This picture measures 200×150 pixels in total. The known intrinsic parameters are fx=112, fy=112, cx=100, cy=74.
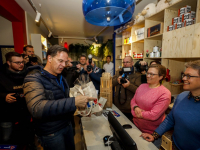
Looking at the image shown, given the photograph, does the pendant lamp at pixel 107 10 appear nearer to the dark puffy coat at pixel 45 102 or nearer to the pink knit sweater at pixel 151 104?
the dark puffy coat at pixel 45 102

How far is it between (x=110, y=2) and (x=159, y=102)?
110 cm

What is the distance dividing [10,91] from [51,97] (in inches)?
41.7

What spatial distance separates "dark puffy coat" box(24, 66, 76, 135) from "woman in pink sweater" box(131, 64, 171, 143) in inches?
32.1

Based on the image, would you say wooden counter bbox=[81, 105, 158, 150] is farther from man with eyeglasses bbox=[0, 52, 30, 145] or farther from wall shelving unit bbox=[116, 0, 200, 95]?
wall shelving unit bbox=[116, 0, 200, 95]

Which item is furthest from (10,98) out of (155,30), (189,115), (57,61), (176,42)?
(155,30)

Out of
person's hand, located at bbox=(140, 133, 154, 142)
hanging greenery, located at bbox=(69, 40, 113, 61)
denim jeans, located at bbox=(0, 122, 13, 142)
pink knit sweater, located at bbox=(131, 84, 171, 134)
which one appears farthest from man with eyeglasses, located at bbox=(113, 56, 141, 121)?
hanging greenery, located at bbox=(69, 40, 113, 61)

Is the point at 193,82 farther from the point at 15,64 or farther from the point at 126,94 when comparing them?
the point at 15,64

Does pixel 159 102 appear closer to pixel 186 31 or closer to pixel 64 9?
pixel 186 31

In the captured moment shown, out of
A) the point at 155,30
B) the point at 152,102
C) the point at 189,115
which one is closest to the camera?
the point at 189,115

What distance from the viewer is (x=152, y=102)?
125 centimetres

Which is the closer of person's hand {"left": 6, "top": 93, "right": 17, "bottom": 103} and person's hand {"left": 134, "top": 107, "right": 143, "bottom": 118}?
person's hand {"left": 134, "top": 107, "right": 143, "bottom": 118}

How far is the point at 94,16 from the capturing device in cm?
121

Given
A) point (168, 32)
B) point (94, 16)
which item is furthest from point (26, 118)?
point (168, 32)

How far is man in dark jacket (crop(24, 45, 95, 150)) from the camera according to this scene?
2.69 ft
